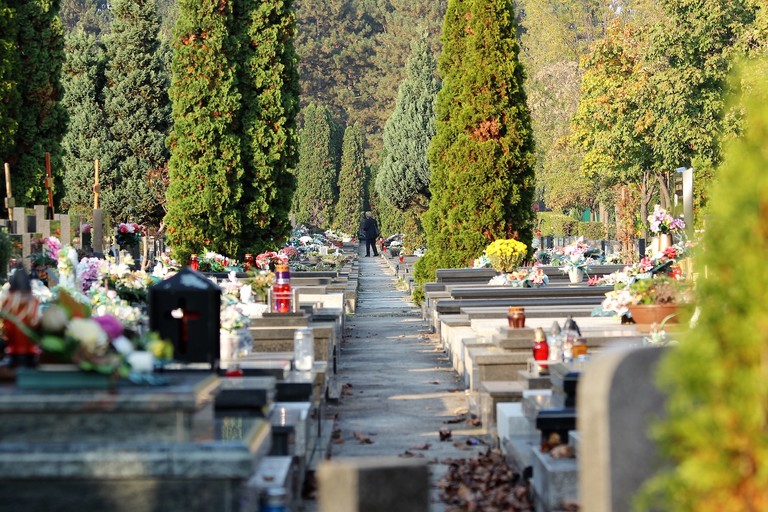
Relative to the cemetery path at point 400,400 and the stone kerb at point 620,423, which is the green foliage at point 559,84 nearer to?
the cemetery path at point 400,400

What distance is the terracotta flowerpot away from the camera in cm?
1341

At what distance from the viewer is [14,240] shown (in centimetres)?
1614

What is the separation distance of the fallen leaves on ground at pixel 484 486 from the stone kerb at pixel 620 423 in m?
2.78

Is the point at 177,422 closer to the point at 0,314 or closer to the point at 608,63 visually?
the point at 0,314

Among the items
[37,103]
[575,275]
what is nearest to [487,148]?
[575,275]

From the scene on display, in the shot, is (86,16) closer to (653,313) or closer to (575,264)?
(575,264)

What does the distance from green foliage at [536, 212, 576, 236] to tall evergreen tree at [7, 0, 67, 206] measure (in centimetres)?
3374

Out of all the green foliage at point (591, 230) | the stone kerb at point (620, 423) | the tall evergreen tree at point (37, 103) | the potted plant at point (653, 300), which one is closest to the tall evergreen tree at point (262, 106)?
the tall evergreen tree at point (37, 103)

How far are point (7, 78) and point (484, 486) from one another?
1891cm

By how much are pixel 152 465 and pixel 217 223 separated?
804 inches

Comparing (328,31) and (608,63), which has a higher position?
(328,31)

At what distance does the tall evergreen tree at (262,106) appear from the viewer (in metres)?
26.3

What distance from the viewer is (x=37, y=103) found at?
27953mm

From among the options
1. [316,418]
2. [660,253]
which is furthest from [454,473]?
Answer: [660,253]
